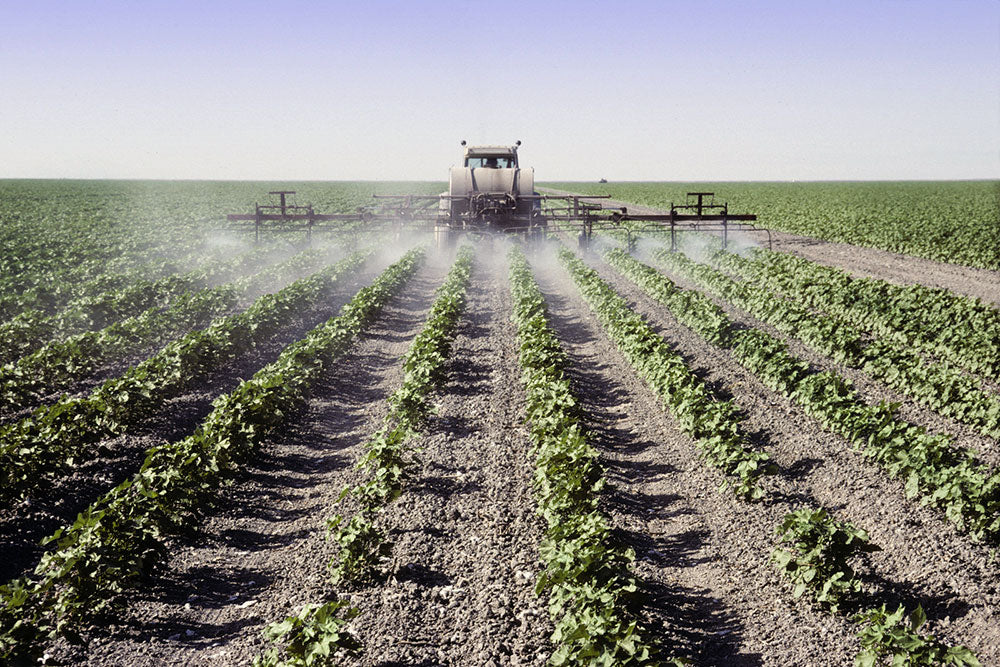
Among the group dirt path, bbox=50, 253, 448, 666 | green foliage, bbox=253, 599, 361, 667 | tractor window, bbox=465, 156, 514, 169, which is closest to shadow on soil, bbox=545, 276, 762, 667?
green foliage, bbox=253, 599, 361, 667

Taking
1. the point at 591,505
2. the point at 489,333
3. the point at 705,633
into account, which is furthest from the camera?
the point at 489,333

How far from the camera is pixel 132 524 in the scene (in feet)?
20.5

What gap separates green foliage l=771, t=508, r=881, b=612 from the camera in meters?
5.73

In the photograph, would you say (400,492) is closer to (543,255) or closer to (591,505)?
(591,505)

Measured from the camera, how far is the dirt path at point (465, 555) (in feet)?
17.7

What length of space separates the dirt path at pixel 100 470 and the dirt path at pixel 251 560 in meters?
1.21

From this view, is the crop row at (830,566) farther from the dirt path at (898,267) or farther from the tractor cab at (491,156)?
the tractor cab at (491,156)

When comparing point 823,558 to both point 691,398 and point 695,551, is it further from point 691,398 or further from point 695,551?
point 691,398

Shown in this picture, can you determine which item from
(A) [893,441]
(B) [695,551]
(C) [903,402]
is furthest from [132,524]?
(C) [903,402]

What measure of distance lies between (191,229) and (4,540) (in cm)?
3385

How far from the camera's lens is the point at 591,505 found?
22.5 feet

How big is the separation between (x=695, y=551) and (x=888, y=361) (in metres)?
6.25

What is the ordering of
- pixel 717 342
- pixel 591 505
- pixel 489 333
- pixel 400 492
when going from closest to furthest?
pixel 591 505 < pixel 400 492 < pixel 717 342 < pixel 489 333

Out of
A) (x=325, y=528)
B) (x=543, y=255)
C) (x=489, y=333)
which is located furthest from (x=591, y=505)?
(x=543, y=255)
